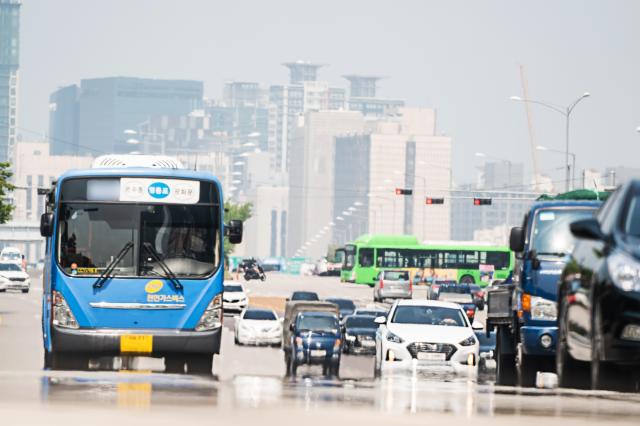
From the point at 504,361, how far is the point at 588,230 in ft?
38.8

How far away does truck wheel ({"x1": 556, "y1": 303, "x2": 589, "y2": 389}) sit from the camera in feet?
51.8

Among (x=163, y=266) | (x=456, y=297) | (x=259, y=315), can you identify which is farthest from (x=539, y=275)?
(x=456, y=297)

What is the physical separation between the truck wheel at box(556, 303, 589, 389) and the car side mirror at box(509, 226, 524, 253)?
4210mm

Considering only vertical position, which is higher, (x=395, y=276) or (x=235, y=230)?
(x=235, y=230)

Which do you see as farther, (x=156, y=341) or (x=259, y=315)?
(x=259, y=315)

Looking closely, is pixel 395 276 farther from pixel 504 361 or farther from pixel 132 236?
pixel 132 236

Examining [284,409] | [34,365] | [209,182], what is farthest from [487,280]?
[284,409]

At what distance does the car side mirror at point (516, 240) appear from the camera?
867 inches

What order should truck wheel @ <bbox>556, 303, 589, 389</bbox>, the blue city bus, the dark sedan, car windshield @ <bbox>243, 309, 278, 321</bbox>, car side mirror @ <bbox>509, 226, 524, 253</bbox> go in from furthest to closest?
1. car windshield @ <bbox>243, 309, 278, 321</bbox>
2. the dark sedan
3. the blue city bus
4. car side mirror @ <bbox>509, 226, 524, 253</bbox>
5. truck wheel @ <bbox>556, 303, 589, 389</bbox>

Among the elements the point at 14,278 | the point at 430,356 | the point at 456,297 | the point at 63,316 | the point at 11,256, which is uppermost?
the point at 63,316

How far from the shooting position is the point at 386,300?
8938 cm

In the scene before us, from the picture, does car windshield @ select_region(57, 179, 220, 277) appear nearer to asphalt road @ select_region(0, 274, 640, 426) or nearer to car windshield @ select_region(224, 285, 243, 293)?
asphalt road @ select_region(0, 274, 640, 426)

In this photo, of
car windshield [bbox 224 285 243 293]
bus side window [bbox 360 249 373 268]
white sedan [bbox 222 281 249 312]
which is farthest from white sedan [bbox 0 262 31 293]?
bus side window [bbox 360 249 373 268]

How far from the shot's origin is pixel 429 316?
2872 centimetres
